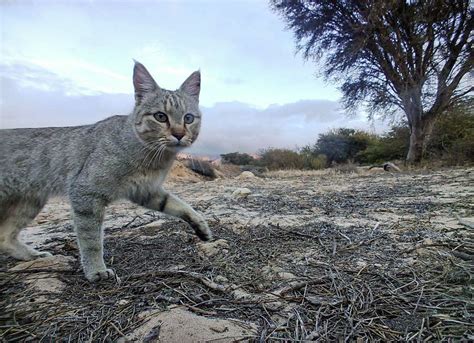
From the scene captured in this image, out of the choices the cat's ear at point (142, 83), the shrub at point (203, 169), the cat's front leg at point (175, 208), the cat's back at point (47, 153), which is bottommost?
the shrub at point (203, 169)

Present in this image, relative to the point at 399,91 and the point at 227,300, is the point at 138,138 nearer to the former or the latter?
the point at 227,300

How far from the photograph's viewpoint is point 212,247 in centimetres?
222

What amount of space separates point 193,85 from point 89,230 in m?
1.47

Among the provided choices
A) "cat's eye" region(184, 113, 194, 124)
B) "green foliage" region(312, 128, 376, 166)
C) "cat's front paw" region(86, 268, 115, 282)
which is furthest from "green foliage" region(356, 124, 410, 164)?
"cat's front paw" region(86, 268, 115, 282)

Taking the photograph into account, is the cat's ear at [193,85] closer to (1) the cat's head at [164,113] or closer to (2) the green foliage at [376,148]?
(1) the cat's head at [164,113]

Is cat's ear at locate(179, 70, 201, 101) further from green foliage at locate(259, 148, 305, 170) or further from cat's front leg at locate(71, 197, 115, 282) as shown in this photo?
green foliage at locate(259, 148, 305, 170)

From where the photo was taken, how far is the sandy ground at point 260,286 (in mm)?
1280

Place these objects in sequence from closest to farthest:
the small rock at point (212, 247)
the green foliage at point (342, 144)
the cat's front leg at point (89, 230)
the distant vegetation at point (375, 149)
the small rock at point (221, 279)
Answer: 1. the small rock at point (221, 279)
2. the cat's front leg at point (89, 230)
3. the small rock at point (212, 247)
4. the distant vegetation at point (375, 149)
5. the green foliage at point (342, 144)

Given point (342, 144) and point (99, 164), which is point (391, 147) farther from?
point (99, 164)

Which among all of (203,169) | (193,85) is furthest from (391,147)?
(193,85)

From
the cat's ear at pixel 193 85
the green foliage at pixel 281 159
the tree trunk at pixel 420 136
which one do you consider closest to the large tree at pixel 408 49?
the tree trunk at pixel 420 136

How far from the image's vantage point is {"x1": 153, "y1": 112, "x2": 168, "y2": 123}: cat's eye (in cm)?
246

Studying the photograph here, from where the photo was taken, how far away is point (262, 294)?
153cm

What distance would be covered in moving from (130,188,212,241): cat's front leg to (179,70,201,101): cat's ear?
0.89m
